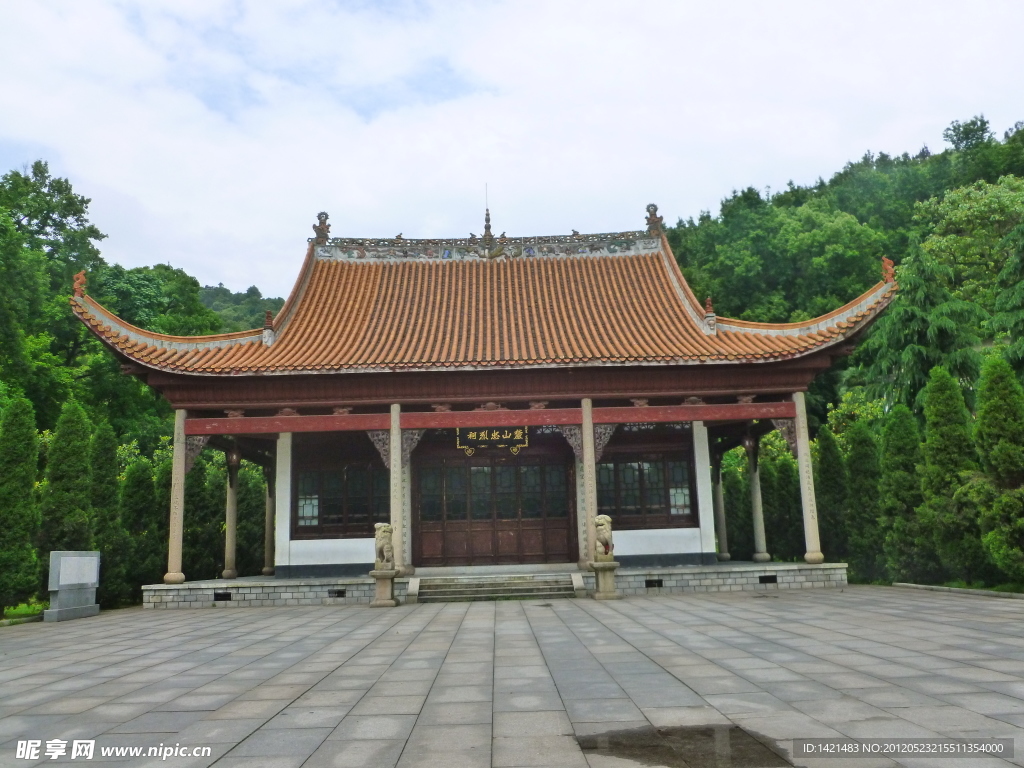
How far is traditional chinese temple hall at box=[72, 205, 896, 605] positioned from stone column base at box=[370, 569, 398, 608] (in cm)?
58

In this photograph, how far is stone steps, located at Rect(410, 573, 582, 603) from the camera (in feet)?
41.8

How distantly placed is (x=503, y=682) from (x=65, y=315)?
A: 31.8 metres

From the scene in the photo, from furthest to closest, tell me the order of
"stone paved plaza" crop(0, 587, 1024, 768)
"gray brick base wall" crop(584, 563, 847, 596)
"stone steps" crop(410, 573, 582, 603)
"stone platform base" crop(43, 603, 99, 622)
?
"gray brick base wall" crop(584, 563, 847, 596) → "stone steps" crop(410, 573, 582, 603) → "stone platform base" crop(43, 603, 99, 622) → "stone paved plaza" crop(0, 587, 1024, 768)


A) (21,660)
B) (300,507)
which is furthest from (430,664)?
(300,507)

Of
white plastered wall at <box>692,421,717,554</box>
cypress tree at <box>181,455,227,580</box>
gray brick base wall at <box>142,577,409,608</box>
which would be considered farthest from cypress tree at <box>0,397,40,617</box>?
white plastered wall at <box>692,421,717,554</box>

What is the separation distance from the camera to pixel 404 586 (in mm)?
13016

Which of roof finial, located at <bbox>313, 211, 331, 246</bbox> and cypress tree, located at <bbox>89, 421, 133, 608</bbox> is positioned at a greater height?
roof finial, located at <bbox>313, 211, 331, 246</bbox>

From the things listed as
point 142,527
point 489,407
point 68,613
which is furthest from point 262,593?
point 489,407

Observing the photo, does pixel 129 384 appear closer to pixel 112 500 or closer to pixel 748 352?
pixel 112 500

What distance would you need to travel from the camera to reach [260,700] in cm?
522

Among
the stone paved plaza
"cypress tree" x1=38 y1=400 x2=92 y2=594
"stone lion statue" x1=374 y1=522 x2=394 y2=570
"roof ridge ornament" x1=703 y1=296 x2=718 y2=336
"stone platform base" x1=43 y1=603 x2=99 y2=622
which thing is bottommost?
"stone platform base" x1=43 y1=603 x2=99 y2=622

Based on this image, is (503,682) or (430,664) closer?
(503,682)

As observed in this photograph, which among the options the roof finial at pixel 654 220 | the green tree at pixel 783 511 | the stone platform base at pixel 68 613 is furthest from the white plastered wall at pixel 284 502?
the green tree at pixel 783 511

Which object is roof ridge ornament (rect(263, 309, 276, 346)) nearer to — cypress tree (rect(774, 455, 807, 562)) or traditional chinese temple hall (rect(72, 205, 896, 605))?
traditional chinese temple hall (rect(72, 205, 896, 605))
